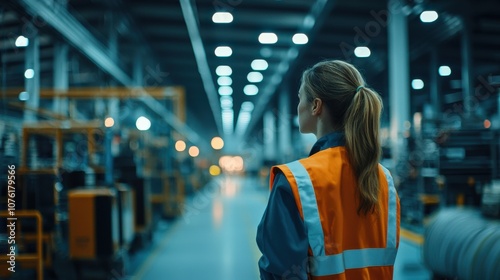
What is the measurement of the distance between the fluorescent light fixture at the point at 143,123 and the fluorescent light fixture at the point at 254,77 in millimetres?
9255

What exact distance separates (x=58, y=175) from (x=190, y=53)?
1320 cm

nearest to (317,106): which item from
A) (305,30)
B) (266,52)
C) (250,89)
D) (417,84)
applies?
(305,30)

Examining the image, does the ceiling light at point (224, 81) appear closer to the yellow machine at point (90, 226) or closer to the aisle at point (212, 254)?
the aisle at point (212, 254)

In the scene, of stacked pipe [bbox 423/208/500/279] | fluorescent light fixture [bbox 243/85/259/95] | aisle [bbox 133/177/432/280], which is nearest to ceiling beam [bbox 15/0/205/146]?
aisle [bbox 133/177/432/280]

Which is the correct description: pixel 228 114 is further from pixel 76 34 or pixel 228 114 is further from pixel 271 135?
pixel 76 34

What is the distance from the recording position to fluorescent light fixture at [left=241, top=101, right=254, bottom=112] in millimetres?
35247

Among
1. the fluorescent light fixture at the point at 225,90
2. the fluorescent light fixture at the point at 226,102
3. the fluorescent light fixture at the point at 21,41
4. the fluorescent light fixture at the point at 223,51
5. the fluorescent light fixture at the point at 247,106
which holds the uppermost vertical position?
the fluorescent light fixture at the point at 223,51

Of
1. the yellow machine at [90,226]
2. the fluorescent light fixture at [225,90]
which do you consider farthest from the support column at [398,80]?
the fluorescent light fixture at [225,90]

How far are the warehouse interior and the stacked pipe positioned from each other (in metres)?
0.02

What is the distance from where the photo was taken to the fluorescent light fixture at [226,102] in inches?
1283

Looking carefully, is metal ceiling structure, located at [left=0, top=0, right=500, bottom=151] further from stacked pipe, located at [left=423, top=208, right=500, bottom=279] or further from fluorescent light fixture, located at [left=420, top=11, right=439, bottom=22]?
stacked pipe, located at [left=423, top=208, right=500, bottom=279]

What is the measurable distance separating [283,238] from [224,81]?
2464cm

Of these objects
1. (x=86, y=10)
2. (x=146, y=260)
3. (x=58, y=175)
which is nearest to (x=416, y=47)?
(x=86, y=10)

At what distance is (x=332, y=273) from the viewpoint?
167 centimetres
